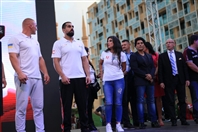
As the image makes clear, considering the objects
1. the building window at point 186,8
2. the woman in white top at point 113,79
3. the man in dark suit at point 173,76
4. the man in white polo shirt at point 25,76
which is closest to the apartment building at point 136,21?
the building window at point 186,8

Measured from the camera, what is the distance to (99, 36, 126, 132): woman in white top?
541cm

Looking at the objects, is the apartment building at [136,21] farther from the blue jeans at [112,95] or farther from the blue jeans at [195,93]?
the blue jeans at [112,95]

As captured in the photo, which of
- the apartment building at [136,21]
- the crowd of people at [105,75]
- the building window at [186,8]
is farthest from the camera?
the apartment building at [136,21]

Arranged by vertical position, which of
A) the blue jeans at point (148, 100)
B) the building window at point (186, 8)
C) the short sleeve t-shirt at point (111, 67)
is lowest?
the blue jeans at point (148, 100)

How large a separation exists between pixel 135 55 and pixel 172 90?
39.0 inches

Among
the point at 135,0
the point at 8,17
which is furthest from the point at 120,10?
the point at 8,17

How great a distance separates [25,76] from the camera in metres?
4.41

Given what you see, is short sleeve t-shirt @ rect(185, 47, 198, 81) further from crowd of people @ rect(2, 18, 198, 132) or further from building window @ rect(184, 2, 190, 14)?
building window @ rect(184, 2, 190, 14)

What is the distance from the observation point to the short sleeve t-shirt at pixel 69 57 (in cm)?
498

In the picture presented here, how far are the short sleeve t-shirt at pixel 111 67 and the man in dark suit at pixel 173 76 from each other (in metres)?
1.17

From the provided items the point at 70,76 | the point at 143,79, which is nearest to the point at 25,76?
the point at 70,76

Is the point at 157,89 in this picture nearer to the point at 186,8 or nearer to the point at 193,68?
the point at 193,68

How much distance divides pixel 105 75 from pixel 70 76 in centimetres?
80

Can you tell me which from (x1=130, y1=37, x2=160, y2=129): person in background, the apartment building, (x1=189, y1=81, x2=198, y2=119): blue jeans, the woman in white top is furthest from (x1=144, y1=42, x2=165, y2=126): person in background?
the apartment building
